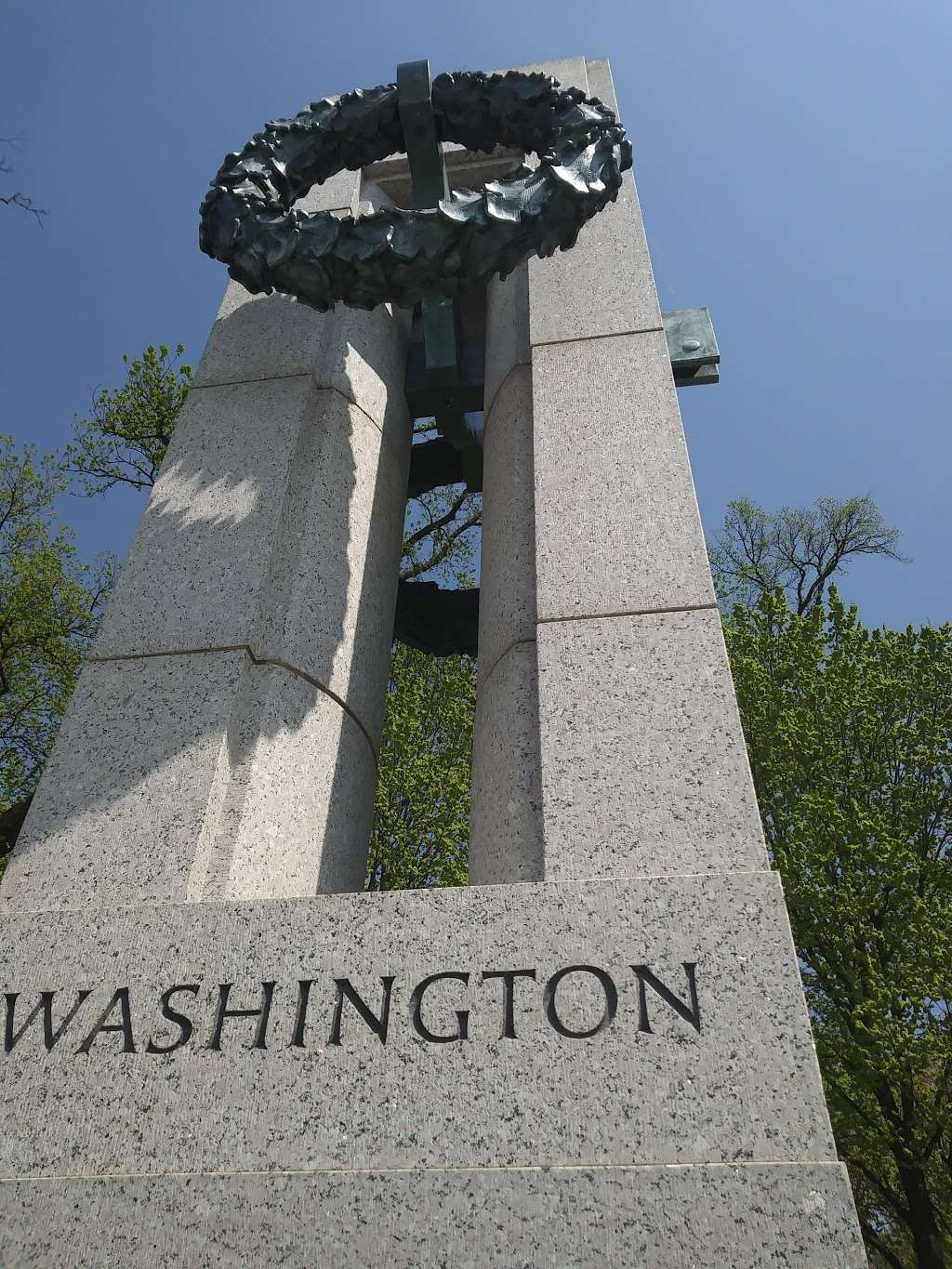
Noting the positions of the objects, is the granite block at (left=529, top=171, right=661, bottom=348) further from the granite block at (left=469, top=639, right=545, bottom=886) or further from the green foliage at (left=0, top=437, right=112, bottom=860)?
the green foliage at (left=0, top=437, right=112, bottom=860)

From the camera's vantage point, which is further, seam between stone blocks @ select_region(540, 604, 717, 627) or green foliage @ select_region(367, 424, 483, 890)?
green foliage @ select_region(367, 424, 483, 890)

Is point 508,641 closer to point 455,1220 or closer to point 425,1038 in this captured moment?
point 425,1038

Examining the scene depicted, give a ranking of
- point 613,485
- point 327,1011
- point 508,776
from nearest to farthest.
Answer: point 327,1011 → point 508,776 → point 613,485

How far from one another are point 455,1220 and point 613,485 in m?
3.39

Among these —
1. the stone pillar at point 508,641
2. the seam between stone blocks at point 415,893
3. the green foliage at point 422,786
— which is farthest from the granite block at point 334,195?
the green foliage at point 422,786

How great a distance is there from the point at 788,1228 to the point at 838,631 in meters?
17.7

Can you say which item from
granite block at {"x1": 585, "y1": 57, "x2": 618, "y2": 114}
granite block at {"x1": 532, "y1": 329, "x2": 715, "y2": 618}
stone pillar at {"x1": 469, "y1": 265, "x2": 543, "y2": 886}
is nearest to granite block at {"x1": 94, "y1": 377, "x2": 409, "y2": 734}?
stone pillar at {"x1": 469, "y1": 265, "x2": 543, "y2": 886}

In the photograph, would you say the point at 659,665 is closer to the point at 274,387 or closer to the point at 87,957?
the point at 87,957

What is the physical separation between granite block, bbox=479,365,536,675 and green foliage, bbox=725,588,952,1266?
1057cm

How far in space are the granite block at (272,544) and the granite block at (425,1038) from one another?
1.71 m

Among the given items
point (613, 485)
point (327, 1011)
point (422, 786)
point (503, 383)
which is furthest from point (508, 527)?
point (422, 786)

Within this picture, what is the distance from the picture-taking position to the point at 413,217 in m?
5.18

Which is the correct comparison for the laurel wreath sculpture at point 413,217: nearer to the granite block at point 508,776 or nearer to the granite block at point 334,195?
the granite block at point 334,195

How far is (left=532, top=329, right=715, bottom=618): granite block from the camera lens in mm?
4445
